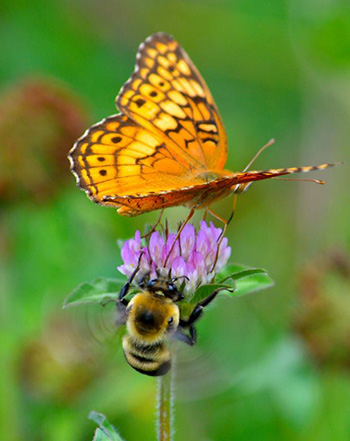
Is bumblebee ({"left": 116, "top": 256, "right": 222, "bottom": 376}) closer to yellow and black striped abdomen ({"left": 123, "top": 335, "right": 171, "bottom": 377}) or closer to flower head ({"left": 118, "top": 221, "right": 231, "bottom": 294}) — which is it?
yellow and black striped abdomen ({"left": 123, "top": 335, "right": 171, "bottom": 377})

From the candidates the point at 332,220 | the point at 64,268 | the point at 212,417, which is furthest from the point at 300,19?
the point at 212,417

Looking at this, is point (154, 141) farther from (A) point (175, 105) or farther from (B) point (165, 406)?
(B) point (165, 406)

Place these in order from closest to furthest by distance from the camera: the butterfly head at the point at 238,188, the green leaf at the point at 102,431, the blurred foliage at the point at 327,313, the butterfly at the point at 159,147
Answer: the green leaf at the point at 102,431
the butterfly at the point at 159,147
the butterfly head at the point at 238,188
the blurred foliage at the point at 327,313

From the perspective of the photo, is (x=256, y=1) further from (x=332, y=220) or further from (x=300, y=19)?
(x=332, y=220)

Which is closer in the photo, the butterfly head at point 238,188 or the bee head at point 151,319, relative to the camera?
the bee head at point 151,319

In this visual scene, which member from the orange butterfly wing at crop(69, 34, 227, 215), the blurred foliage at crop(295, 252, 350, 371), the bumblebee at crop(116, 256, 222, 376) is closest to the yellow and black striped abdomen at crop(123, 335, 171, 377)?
the bumblebee at crop(116, 256, 222, 376)

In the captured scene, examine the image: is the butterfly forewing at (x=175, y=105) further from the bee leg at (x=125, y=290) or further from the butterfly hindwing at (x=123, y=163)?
the bee leg at (x=125, y=290)

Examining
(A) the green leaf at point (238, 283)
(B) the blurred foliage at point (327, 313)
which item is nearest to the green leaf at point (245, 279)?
(A) the green leaf at point (238, 283)

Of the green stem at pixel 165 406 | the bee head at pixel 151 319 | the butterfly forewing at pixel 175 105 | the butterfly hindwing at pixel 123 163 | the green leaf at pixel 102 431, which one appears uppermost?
the butterfly forewing at pixel 175 105
